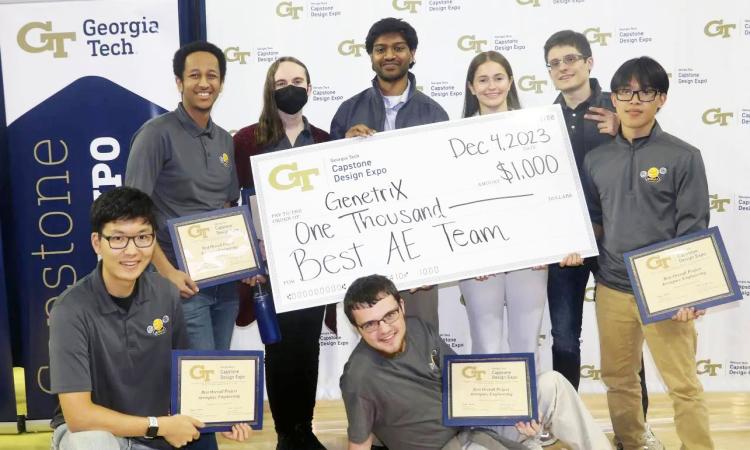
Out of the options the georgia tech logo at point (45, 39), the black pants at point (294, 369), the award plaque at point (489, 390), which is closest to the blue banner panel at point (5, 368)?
the georgia tech logo at point (45, 39)

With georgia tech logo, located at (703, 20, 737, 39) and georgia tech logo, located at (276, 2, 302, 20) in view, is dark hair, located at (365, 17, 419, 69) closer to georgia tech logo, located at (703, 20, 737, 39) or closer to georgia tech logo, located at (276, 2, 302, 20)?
georgia tech logo, located at (276, 2, 302, 20)

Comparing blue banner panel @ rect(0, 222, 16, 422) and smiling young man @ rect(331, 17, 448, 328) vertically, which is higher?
smiling young man @ rect(331, 17, 448, 328)

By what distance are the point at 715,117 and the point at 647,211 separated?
1.10 meters

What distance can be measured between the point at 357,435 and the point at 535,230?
110cm

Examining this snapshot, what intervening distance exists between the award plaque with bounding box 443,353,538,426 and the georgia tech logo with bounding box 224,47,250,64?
1.92 metres

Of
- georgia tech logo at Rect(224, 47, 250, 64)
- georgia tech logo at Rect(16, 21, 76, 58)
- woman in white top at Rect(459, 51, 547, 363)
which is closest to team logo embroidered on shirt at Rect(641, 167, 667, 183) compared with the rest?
woman in white top at Rect(459, 51, 547, 363)

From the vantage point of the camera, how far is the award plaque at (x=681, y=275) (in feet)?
9.55

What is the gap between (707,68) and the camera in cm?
377

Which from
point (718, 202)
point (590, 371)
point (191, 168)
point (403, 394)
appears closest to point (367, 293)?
point (403, 394)

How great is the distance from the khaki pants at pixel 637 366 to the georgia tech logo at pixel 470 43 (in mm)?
1335

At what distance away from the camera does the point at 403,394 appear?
2613mm

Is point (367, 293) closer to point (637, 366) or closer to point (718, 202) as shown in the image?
point (637, 366)

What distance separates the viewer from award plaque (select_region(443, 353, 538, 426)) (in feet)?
8.59

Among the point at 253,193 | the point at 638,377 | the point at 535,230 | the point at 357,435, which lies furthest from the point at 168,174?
the point at 638,377
